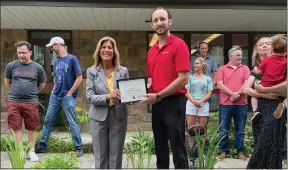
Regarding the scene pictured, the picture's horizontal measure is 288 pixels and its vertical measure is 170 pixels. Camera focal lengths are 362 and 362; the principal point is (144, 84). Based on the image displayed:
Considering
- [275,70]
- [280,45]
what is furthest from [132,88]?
[280,45]

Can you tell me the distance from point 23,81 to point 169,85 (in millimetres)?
2596

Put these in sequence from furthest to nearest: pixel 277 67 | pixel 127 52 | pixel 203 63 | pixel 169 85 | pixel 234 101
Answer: pixel 127 52 → pixel 203 63 → pixel 234 101 → pixel 277 67 → pixel 169 85

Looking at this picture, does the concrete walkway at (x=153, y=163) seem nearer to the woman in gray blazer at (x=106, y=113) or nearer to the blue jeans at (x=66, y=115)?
the blue jeans at (x=66, y=115)

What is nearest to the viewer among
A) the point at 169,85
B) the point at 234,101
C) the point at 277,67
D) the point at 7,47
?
the point at 169,85

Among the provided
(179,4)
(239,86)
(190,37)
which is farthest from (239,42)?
(239,86)

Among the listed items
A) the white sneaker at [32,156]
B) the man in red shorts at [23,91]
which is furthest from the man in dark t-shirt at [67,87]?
the white sneaker at [32,156]

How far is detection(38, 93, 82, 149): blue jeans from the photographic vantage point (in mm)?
5492

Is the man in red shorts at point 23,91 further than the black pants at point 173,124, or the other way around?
the man in red shorts at point 23,91

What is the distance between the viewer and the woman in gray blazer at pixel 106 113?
3525 millimetres

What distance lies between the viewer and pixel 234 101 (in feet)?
17.3

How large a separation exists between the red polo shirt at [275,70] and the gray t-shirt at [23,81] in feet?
10.3

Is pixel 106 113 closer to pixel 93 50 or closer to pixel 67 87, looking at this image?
pixel 67 87

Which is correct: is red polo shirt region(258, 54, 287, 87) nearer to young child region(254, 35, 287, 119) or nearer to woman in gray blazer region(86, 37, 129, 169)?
young child region(254, 35, 287, 119)

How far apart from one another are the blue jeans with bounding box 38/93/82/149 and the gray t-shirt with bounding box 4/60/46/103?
50 centimetres
